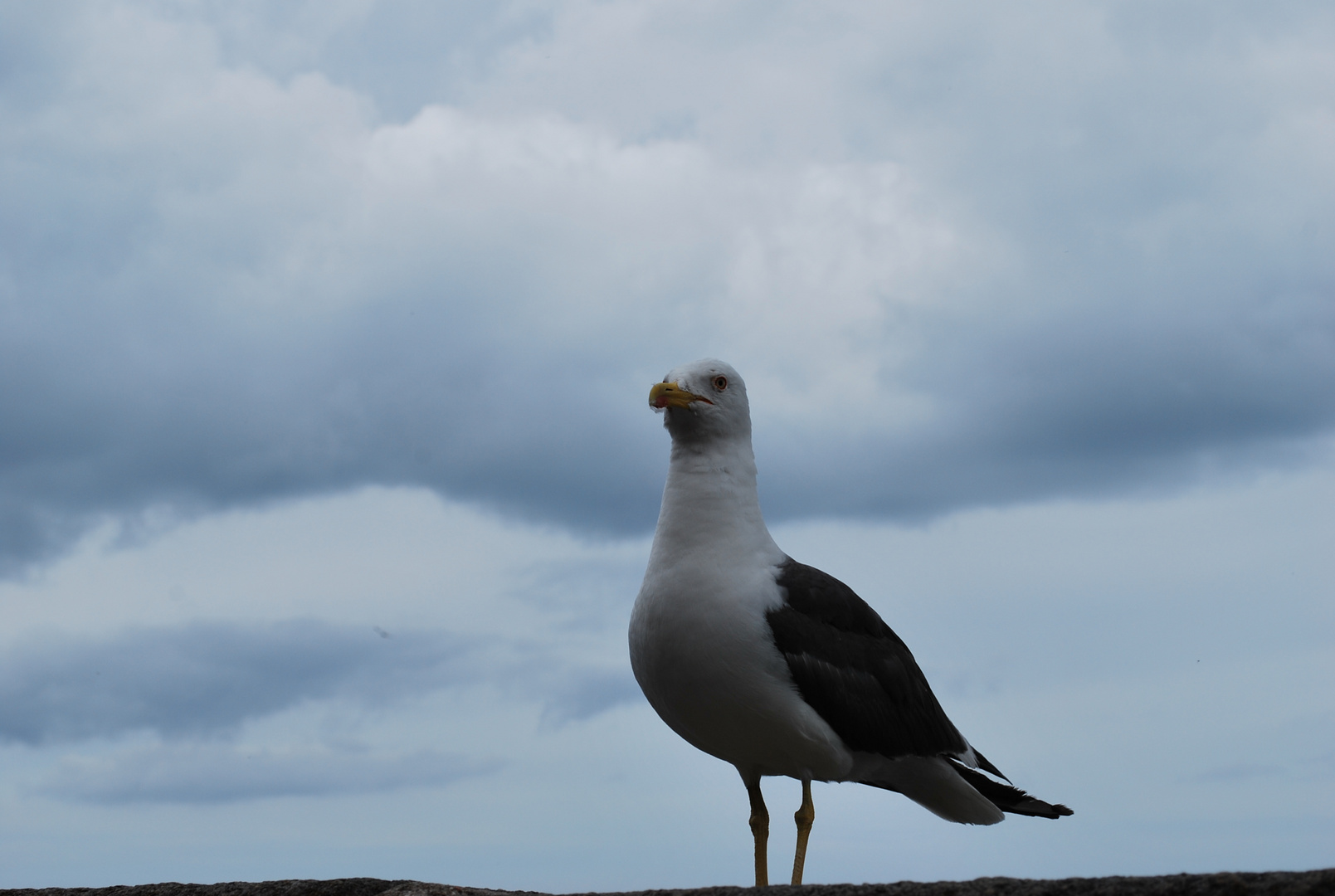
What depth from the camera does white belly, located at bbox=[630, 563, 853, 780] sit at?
812 cm

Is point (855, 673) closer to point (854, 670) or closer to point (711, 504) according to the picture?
point (854, 670)

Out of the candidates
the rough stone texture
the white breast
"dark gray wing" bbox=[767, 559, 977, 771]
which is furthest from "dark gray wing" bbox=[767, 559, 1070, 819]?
the rough stone texture

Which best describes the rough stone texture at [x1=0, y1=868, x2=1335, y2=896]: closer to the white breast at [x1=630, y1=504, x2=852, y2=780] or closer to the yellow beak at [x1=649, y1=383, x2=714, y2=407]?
the white breast at [x1=630, y1=504, x2=852, y2=780]

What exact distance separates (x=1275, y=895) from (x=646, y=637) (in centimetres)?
439

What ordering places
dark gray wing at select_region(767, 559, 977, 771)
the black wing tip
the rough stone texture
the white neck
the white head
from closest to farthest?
the rough stone texture, dark gray wing at select_region(767, 559, 977, 771), the white neck, the white head, the black wing tip

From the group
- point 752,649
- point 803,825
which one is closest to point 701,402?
point 752,649

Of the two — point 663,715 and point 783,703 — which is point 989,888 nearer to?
point 783,703

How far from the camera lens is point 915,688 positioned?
364 inches

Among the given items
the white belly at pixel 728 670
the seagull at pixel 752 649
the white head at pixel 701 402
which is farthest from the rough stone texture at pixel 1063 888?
the white head at pixel 701 402

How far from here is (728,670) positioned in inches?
319

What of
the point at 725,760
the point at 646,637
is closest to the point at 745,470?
the point at 646,637

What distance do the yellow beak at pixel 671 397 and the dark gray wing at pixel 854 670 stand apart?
56.8 inches

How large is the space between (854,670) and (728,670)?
119cm

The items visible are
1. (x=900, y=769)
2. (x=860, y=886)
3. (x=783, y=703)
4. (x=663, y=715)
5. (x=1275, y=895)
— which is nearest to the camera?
(x=1275, y=895)
